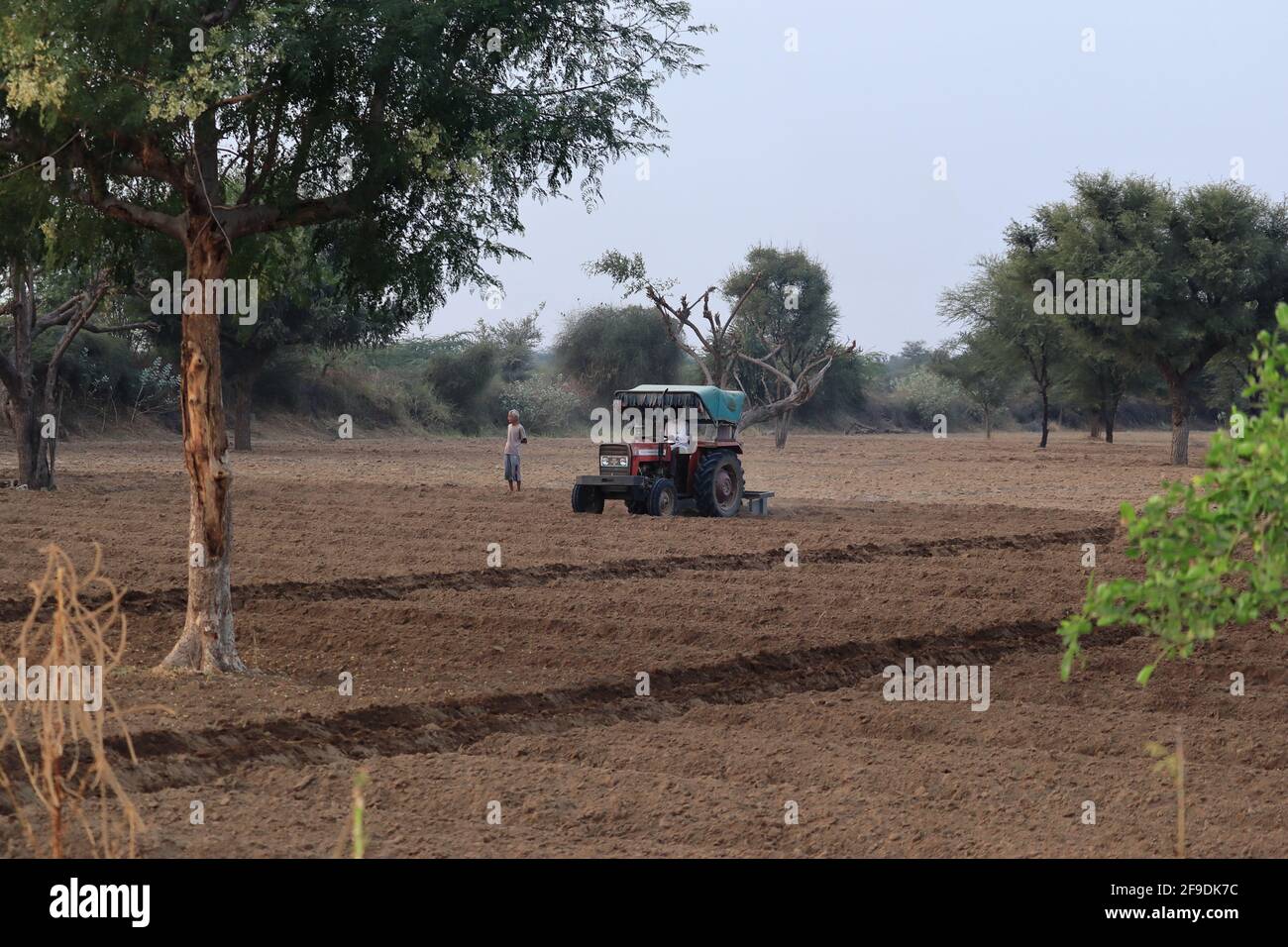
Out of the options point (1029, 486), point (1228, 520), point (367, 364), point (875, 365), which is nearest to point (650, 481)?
point (1029, 486)

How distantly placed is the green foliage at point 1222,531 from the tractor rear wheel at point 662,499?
53.7 feet

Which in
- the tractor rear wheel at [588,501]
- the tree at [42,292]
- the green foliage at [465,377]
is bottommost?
the tractor rear wheel at [588,501]

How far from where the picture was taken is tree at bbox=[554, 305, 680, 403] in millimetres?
79062

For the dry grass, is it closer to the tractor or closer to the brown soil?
the brown soil

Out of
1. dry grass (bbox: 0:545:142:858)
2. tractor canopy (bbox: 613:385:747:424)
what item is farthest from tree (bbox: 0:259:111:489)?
dry grass (bbox: 0:545:142:858)

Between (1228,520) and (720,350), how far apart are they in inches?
991

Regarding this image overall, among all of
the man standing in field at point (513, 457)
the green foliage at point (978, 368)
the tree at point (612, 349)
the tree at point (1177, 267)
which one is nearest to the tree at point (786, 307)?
the green foliage at point (978, 368)

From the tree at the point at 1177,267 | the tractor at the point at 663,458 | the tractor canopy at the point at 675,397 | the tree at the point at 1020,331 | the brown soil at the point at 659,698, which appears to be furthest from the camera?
the tree at the point at 1020,331

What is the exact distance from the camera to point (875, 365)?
90.6m

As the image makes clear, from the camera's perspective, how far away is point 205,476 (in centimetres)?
918

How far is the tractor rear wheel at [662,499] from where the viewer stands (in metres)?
20.0

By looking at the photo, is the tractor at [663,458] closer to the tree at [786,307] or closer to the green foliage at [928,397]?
→ the tree at [786,307]

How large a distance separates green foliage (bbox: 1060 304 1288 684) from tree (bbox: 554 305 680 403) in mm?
74854

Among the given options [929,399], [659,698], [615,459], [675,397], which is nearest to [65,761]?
[659,698]
